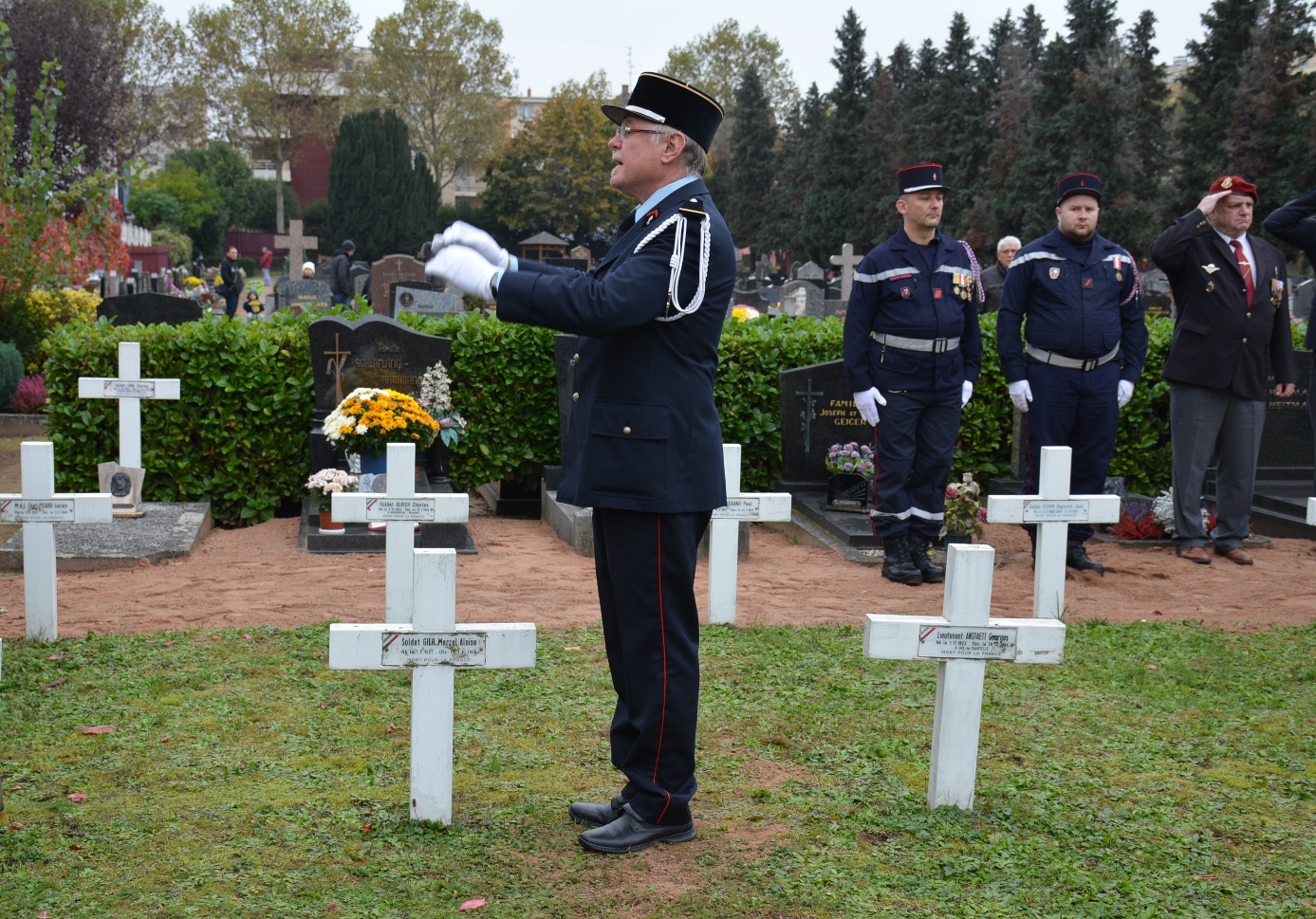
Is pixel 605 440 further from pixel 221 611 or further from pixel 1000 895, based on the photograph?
pixel 221 611

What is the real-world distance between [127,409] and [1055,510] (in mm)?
5779

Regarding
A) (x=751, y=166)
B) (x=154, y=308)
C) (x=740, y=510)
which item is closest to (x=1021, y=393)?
(x=740, y=510)

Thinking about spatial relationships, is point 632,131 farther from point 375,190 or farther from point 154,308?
point 375,190

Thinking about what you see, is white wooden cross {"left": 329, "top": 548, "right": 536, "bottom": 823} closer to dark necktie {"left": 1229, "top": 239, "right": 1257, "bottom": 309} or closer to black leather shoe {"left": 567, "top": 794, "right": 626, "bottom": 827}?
black leather shoe {"left": 567, "top": 794, "right": 626, "bottom": 827}

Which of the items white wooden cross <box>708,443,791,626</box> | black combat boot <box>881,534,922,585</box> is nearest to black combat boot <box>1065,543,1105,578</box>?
black combat boot <box>881,534,922,585</box>

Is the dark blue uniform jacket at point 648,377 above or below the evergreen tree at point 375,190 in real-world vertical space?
below

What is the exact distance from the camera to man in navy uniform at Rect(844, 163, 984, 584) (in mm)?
7070

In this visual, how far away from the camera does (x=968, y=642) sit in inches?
147

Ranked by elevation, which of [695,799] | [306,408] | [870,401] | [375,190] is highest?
[375,190]

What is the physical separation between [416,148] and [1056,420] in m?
65.4

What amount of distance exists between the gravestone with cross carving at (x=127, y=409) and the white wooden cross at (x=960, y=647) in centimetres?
604

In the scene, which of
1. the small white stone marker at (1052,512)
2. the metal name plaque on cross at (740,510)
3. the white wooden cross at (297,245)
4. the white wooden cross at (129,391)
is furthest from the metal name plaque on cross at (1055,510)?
the white wooden cross at (297,245)

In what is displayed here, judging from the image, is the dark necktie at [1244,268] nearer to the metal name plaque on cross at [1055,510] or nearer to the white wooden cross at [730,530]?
the metal name plaque on cross at [1055,510]

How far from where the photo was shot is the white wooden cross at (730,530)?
6.00 m
